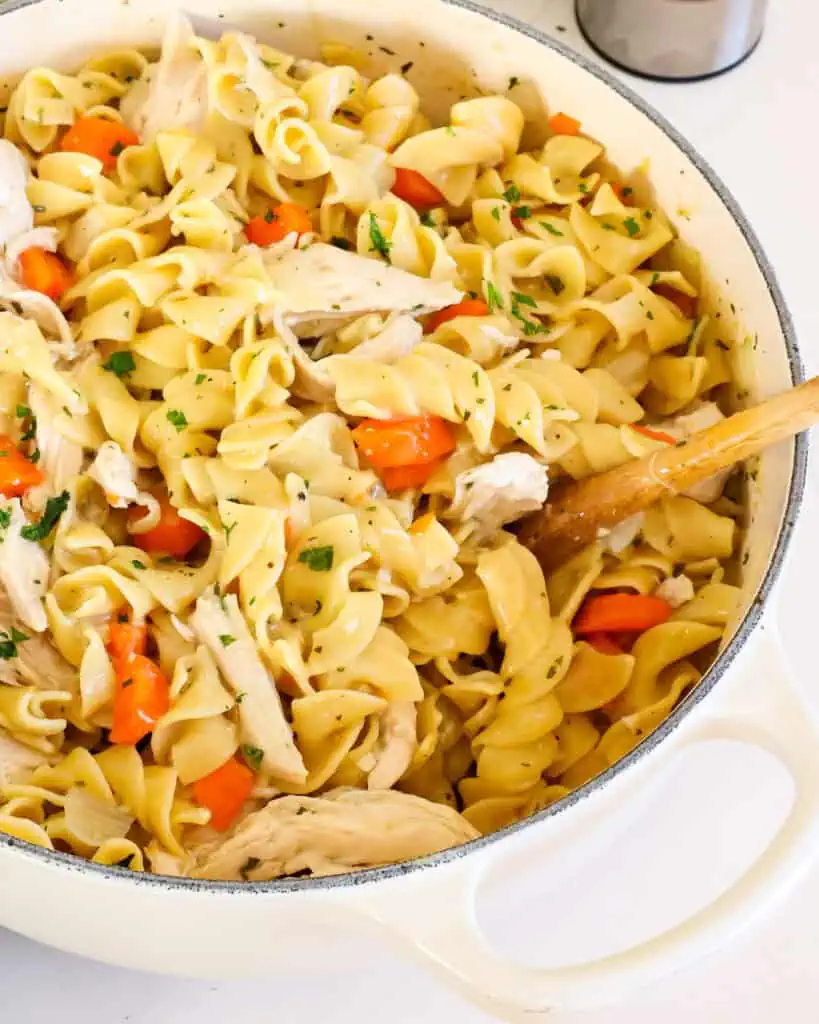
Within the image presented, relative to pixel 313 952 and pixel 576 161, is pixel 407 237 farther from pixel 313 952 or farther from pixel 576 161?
pixel 313 952

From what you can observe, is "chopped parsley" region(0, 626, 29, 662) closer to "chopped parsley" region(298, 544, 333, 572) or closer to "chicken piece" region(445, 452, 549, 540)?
"chopped parsley" region(298, 544, 333, 572)

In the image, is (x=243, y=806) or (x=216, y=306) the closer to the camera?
(x=243, y=806)

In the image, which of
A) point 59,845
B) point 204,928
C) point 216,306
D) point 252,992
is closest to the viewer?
point 204,928

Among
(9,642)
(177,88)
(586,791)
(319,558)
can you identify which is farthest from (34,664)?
(177,88)

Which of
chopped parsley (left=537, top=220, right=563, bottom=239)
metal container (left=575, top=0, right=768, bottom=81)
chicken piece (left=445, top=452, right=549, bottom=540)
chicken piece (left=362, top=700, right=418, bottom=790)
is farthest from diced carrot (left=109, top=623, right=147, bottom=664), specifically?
metal container (left=575, top=0, right=768, bottom=81)

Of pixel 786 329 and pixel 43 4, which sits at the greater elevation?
pixel 786 329

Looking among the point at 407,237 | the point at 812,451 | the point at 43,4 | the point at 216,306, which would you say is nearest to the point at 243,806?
the point at 216,306
